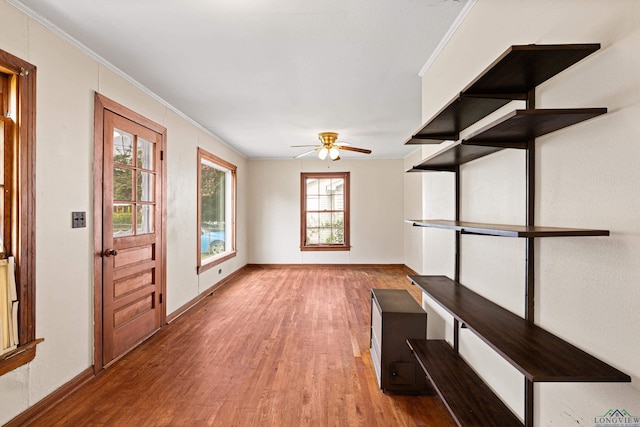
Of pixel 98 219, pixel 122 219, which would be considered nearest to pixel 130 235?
pixel 122 219

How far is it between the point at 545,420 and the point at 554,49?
53.6 inches

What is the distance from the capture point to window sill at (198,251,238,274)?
4600 millimetres

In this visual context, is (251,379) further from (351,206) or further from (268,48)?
(351,206)

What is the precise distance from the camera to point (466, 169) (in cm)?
190

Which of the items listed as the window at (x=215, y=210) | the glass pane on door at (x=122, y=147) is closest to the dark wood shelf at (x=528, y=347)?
the glass pane on door at (x=122, y=147)

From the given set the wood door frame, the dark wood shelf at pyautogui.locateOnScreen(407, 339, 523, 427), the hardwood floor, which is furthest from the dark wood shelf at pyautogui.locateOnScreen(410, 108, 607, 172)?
the wood door frame

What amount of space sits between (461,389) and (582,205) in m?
1.08

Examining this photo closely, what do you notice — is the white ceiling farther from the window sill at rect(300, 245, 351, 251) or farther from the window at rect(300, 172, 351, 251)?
the window sill at rect(300, 245, 351, 251)

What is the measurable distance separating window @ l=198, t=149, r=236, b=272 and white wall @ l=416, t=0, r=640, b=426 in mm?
4094

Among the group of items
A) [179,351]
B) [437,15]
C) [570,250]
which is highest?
[437,15]

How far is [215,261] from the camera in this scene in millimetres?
5141

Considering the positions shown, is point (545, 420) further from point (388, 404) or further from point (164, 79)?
point (164, 79)

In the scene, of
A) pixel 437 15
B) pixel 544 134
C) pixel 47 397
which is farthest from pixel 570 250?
pixel 47 397

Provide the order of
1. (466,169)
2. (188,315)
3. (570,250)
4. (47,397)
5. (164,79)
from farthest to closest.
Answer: (188,315), (164,79), (47,397), (466,169), (570,250)
